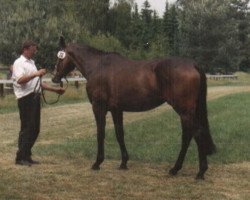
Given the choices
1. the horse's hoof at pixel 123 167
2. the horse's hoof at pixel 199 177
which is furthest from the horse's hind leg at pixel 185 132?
the horse's hoof at pixel 123 167

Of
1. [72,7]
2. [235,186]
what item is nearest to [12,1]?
[72,7]

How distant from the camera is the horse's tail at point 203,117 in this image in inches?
328

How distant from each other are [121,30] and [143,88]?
174ft

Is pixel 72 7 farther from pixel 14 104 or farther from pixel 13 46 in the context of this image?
pixel 14 104

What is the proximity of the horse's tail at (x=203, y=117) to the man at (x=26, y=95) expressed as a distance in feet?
8.82

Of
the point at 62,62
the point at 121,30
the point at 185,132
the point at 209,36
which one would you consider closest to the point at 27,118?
the point at 62,62

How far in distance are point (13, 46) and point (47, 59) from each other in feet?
9.47

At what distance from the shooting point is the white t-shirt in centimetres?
908

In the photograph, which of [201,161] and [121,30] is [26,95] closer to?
[201,161]

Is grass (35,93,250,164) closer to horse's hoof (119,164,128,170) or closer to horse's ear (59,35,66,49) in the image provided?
horse's hoof (119,164,128,170)

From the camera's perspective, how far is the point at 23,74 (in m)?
9.04

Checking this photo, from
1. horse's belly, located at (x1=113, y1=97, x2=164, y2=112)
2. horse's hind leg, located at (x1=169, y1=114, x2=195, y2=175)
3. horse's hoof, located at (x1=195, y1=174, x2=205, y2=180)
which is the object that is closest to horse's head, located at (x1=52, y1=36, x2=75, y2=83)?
horse's belly, located at (x1=113, y1=97, x2=164, y2=112)

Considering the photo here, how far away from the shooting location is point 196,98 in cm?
826

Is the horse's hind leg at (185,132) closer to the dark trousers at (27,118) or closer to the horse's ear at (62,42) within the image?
the dark trousers at (27,118)
